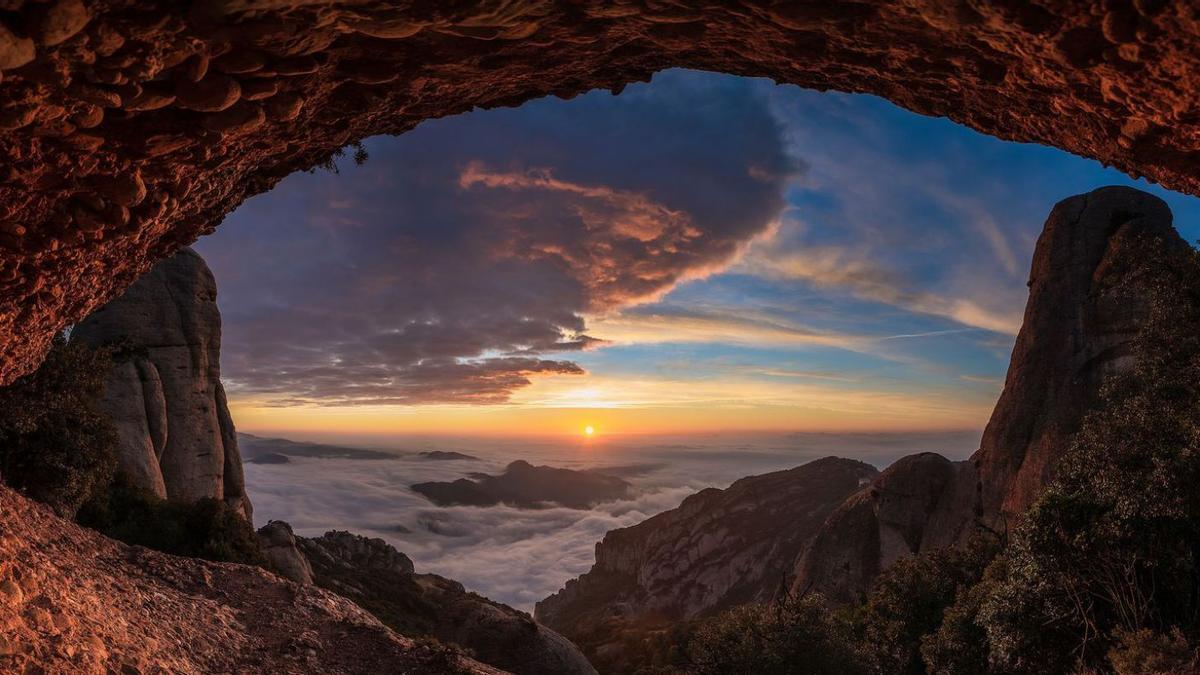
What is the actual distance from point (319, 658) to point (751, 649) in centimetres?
1776

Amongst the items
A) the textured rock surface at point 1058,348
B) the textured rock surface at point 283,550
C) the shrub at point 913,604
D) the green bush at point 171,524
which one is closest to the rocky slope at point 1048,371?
the textured rock surface at point 1058,348

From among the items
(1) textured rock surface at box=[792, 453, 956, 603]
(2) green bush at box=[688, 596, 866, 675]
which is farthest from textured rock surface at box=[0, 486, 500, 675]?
(1) textured rock surface at box=[792, 453, 956, 603]

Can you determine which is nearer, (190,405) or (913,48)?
(913,48)

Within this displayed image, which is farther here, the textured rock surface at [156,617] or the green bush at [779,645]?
the green bush at [779,645]

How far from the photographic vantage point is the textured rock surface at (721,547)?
96.3m

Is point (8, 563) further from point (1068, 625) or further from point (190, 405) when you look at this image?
point (190, 405)

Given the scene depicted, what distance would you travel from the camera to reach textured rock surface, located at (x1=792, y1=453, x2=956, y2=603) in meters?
55.4

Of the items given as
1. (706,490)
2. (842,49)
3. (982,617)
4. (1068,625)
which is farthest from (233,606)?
(706,490)

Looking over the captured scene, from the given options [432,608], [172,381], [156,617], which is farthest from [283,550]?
[156,617]

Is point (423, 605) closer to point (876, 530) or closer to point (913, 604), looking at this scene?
point (913, 604)

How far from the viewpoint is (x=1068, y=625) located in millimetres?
22438

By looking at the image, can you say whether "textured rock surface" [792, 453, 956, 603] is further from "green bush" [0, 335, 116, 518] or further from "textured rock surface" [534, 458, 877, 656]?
"green bush" [0, 335, 116, 518]

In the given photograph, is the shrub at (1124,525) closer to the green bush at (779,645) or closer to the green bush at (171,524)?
the green bush at (779,645)

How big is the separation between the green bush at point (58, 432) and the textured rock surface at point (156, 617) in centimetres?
626
